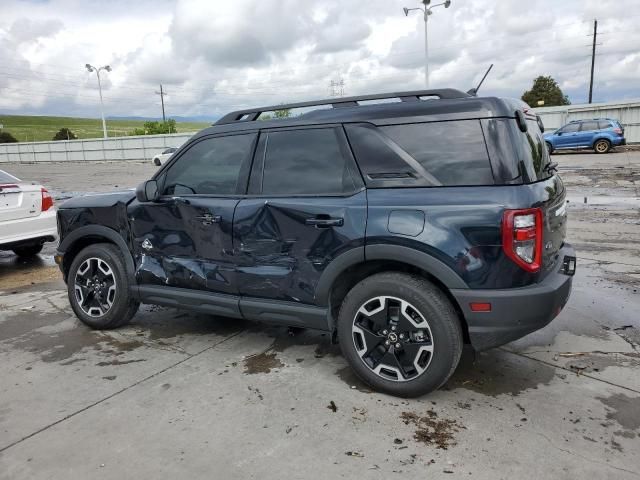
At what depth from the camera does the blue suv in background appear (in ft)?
76.6

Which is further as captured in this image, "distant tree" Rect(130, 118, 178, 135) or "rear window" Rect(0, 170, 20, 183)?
"distant tree" Rect(130, 118, 178, 135)

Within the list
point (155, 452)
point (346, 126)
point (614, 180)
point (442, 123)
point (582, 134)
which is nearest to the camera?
point (155, 452)

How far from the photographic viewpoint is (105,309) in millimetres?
4645

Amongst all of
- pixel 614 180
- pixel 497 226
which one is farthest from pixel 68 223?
pixel 614 180

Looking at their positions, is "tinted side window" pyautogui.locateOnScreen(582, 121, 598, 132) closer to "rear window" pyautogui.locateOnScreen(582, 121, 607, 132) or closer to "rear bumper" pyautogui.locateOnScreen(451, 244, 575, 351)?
"rear window" pyautogui.locateOnScreen(582, 121, 607, 132)

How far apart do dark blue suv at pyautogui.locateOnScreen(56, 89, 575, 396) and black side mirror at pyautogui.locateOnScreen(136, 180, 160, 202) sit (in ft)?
0.04

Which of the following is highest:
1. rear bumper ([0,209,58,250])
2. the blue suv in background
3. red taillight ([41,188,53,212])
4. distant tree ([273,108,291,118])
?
the blue suv in background

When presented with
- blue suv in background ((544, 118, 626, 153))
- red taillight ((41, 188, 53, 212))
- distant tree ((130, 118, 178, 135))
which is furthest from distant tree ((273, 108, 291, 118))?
distant tree ((130, 118, 178, 135))

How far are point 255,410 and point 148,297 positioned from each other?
1.67m

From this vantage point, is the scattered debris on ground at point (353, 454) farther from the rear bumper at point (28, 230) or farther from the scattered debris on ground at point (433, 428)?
the rear bumper at point (28, 230)

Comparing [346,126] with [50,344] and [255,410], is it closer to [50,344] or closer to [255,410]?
[255,410]

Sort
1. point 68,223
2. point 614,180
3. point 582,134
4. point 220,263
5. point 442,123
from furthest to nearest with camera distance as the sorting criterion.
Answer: point 582,134 → point 614,180 → point 68,223 → point 220,263 → point 442,123

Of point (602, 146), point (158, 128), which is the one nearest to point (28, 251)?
point (602, 146)

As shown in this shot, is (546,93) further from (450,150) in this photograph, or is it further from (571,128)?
(450,150)
